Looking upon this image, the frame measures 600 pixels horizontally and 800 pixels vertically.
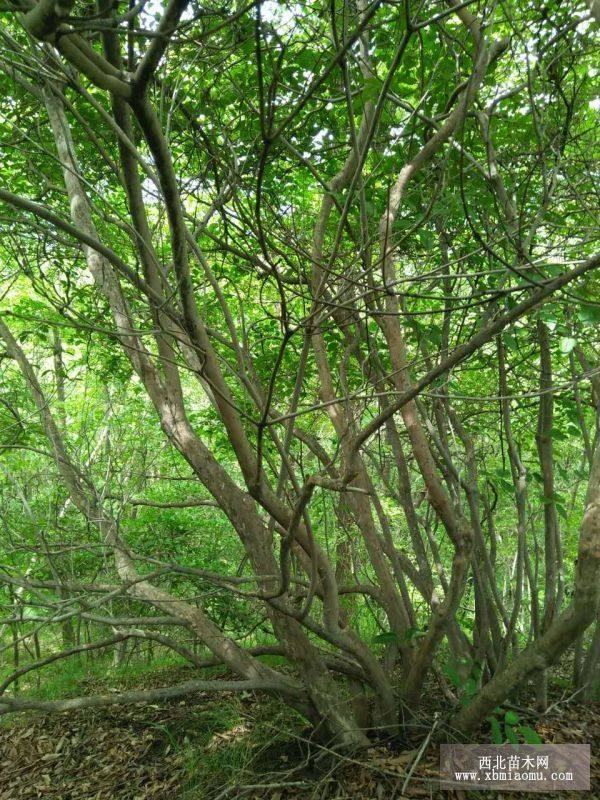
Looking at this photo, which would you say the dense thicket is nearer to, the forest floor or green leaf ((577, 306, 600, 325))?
green leaf ((577, 306, 600, 325))

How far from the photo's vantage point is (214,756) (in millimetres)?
3076

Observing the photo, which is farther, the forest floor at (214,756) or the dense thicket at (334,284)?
the forest floor at (214,756)

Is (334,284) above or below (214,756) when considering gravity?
above

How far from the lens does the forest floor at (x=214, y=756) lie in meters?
2.68

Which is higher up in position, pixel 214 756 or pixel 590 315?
pixel 590 315

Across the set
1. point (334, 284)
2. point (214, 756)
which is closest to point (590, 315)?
point (334, 284)

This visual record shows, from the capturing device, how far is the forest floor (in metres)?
2.68

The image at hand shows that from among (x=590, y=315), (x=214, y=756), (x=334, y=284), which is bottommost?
(x=214, y=756)

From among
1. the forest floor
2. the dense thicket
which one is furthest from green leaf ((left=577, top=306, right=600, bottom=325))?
the forest floor

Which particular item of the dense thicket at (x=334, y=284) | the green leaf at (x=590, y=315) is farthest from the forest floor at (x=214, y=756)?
the green leaf at (x=590, y=315)

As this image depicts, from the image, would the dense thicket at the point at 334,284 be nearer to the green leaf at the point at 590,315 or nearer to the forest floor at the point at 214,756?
the green leaf at the point at 590,315

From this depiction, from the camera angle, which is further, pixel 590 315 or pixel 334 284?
pixel 334 284

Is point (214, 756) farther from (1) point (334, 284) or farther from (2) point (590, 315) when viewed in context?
→ (2) point (590, 315)

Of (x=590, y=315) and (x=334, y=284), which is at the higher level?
(x=334, y=284)
